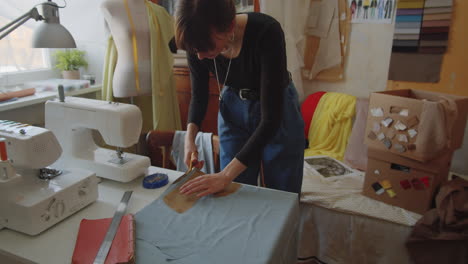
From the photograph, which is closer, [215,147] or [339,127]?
[215,147]

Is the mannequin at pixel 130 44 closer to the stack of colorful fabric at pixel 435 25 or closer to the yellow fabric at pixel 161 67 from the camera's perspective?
the yellow fabric at pixel 161 67

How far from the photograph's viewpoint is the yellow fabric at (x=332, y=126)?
250 centimetres

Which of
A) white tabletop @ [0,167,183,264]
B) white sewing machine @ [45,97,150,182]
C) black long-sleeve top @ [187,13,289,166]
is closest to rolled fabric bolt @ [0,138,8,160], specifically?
white tabletop @ [0,167,183,264]

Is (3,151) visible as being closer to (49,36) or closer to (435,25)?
(49,36)

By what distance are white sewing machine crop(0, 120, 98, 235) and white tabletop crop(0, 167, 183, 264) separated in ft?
0.07

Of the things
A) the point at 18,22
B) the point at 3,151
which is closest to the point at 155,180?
the point at 3,151

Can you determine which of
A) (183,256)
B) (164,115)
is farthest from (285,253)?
(164,115)

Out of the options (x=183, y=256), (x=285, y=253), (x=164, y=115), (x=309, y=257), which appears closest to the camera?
(x=183, y=256)

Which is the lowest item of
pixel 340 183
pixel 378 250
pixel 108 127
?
pixel 378 250

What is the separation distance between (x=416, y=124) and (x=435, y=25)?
1.03 meters

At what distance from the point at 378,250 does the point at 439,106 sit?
0.79 m

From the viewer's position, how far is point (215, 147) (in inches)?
60.7

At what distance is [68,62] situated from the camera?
2.41 meters

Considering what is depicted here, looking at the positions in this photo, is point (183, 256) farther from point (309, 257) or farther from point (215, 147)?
point (309, 257)
